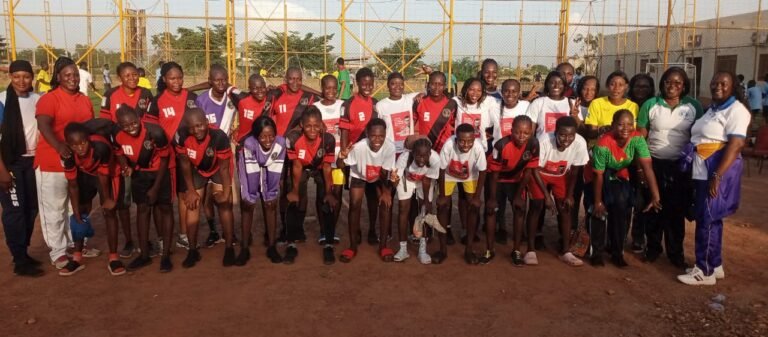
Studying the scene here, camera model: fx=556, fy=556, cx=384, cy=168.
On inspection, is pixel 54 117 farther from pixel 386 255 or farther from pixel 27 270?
pixel 386 255

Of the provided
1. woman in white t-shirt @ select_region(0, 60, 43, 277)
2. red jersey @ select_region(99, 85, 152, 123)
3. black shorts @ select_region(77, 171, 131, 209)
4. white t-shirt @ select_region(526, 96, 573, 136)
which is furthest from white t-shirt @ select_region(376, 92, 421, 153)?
woman in white t-shirt @ select_region(0, 60, 43, 277)

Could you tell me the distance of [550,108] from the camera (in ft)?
19.0

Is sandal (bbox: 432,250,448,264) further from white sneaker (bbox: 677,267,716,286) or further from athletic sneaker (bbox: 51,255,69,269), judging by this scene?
athletic sneaker (bbox: 51,255,69,269)

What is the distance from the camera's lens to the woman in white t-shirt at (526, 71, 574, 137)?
227 inches

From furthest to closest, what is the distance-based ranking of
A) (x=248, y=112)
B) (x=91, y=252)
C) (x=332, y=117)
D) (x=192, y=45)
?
(x=192, y=45) < (x=332, y=117) < (x=248, y=112) < (x=91, y=252)

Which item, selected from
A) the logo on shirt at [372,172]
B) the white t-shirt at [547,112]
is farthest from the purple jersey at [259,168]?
the white t-shirt at [547,112]

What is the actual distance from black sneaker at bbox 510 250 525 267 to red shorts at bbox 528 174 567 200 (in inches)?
21.7

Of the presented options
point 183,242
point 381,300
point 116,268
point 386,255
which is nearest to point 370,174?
point 386,255

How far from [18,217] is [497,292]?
423 centimetres

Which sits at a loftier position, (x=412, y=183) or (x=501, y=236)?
(x=412, y=183)

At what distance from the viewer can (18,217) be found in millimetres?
4918

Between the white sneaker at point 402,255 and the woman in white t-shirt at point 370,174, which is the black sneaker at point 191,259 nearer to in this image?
the woman in white t-shirt at point 370,174

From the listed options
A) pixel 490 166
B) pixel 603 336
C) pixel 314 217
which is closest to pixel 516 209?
pixel 490 166

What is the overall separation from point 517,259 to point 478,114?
1580 millimetres
